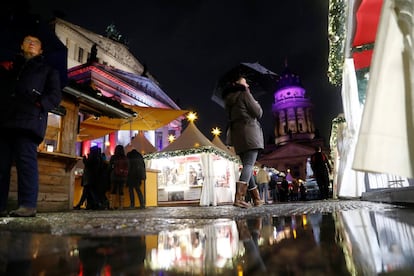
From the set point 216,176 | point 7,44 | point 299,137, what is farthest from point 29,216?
point 299,137

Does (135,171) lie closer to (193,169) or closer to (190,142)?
(190,142)

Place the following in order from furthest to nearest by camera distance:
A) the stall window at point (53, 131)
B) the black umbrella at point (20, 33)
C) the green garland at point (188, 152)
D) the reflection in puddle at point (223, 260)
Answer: the green garland at point (188, 152), the stall window at point (53, 131), the black umbrella at point (20, 33), the reflection in puddle at point (223, 260)

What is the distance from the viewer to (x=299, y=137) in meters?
62.4

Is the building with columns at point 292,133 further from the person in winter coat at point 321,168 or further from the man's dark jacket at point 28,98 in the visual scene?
the man's dark jacket at point 28,98

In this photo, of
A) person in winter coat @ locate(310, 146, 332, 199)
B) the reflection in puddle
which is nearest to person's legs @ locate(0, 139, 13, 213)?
the reflection in puddle

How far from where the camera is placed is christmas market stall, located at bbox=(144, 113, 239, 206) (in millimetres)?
11469

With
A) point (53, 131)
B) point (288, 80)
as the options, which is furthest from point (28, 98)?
point (288, 80)

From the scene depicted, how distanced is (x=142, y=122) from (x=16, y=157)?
9.26m

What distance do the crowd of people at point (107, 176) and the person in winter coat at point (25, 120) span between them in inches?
191

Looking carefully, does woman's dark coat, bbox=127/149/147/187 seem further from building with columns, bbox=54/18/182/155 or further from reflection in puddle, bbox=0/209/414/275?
building with columns, bbox=54/18/182/155

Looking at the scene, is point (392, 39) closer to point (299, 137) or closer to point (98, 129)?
point (98, 129)

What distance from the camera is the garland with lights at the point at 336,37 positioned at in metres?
4.27

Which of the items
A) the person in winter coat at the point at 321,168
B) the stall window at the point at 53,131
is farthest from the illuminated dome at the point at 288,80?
the stall window at the point at 53,131

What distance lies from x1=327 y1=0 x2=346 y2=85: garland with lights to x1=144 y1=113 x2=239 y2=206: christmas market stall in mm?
6338
